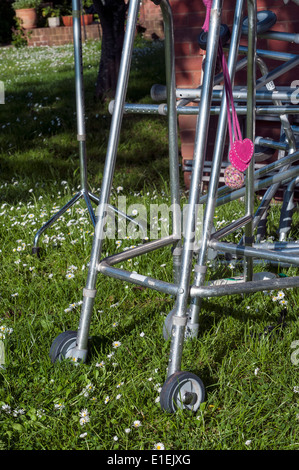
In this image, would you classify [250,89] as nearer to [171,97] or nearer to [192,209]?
[171,97]

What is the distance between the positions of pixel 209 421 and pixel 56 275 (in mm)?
1258

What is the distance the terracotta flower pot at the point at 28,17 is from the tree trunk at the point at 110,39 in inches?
373

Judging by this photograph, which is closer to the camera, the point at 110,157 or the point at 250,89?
the point at 110,157

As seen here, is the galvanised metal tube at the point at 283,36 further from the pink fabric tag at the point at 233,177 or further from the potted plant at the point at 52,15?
the potted plant at the point at 52,15

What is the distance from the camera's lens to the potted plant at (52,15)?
47.3 feet

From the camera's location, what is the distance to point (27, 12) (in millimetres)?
14492

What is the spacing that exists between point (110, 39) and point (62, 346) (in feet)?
15.3

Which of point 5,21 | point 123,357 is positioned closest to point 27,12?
point 5,21

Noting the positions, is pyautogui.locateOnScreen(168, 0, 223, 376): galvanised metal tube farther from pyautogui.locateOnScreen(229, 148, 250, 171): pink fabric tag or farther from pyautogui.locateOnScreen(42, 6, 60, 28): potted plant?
pyautogui.locateOnScreen(42, 6, 60, 28): potted plant

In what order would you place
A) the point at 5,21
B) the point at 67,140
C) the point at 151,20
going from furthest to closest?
the point at 5,21 → the point at 151,20 → the point at 67,140

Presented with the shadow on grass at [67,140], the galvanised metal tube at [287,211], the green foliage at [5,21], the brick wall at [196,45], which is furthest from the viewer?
the green foliage at [5,21]

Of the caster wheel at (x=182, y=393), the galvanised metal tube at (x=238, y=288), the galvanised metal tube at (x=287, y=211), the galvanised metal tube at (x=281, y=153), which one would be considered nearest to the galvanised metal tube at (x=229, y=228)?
the galvanised metal tube at (x=238, y=288)

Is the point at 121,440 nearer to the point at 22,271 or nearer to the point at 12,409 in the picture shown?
the point at 12,409

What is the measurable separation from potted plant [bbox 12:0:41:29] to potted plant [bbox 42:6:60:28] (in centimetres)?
30
